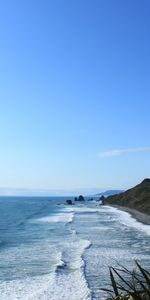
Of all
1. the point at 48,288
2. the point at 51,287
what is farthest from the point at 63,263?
the point at 48,288

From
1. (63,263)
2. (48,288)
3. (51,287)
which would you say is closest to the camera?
(48,288)

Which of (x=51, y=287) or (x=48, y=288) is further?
(x=51, y=287)

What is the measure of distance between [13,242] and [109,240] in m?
6.86

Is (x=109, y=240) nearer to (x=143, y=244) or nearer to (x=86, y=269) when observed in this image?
(x=143, y=244)

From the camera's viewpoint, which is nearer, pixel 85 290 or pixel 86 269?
pixel 85 290

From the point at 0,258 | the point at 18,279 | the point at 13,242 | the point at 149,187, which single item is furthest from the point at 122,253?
the point at 149,187

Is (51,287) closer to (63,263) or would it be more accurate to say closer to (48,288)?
(48,288)

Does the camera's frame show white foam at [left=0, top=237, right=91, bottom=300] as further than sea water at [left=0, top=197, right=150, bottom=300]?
No

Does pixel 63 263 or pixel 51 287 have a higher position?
pixel 63 263

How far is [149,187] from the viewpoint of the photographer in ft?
325

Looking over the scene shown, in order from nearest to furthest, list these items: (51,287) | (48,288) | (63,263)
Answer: (48,288) → (51,287) → (63,263)

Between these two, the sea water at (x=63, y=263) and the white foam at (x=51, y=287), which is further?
the sea water at (x=63, y=263)

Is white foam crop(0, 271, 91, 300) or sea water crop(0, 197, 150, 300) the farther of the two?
sea water crop(0, 197, 150, 300)

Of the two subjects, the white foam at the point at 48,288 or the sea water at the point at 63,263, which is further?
the sea water at the point at 63,263
